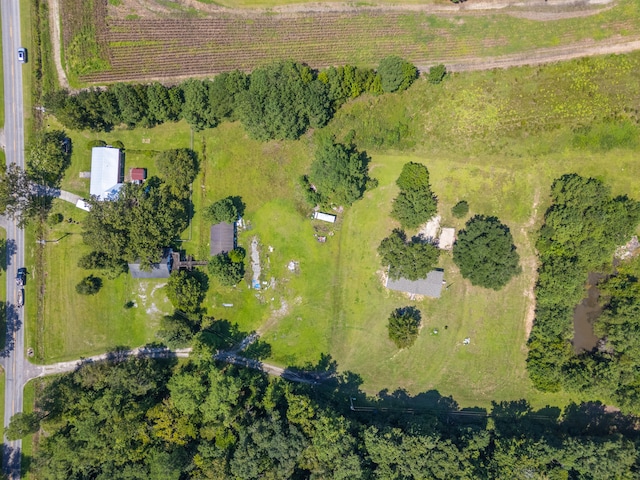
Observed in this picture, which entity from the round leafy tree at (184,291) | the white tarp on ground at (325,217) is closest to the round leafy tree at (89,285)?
the round leafy tree at (184,291)

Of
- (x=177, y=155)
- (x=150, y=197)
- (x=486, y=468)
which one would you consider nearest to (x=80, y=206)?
(x=150, y=197)

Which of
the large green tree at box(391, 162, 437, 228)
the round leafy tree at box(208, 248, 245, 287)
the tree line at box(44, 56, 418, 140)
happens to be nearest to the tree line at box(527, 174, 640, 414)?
the large green tree at box(391, 162, 437, 228)

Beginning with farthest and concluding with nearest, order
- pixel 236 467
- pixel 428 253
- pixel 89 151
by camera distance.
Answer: pixel 89 151
pixel 428 253
pixel 236 467

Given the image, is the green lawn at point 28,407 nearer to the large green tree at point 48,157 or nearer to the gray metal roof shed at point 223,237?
the large green tree at point 48,157

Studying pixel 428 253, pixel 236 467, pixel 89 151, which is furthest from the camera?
pixel 89 151

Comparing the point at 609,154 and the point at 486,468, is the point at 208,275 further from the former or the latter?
the point at 609,154

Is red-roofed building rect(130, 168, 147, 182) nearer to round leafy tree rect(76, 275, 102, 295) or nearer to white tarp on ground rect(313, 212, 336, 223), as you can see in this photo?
round leafy tree rect(76, 275, 102, 295)

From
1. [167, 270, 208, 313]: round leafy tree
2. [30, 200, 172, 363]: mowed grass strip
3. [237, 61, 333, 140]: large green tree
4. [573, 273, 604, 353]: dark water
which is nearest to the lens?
[237, 61, 333, 140]: large green tree
